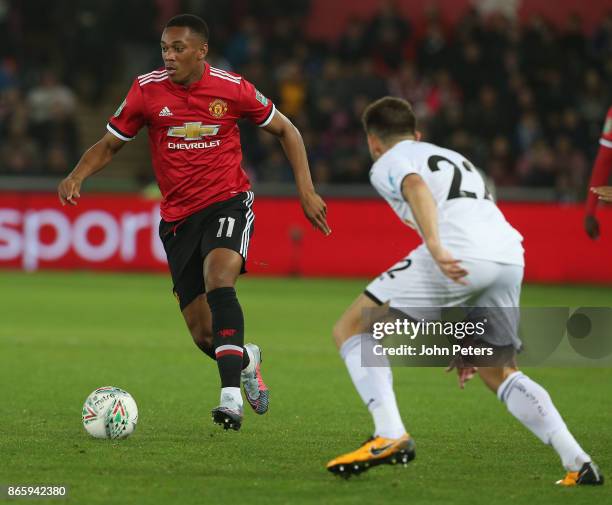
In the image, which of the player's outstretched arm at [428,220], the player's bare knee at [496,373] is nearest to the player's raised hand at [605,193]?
the player's bare knee at [496,373]

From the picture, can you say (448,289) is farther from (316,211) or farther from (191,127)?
(191,127)

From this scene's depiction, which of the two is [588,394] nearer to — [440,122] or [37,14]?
[440,122]

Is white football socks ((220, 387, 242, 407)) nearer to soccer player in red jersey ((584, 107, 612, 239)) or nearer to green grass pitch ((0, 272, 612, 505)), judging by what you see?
green grass pitch ((0, 272, 612, 505))

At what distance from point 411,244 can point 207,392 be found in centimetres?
929

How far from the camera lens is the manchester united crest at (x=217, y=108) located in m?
7.47

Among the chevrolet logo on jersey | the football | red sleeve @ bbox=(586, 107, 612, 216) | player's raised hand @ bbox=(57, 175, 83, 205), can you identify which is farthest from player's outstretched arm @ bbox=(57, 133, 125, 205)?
red sleeve @ bbox=(586, 107, 612, 216)

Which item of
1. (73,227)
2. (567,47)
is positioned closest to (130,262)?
(73,227)

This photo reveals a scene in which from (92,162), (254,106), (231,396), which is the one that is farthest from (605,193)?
(92,162)

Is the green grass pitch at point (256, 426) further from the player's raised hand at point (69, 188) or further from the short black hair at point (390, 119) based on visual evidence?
the short black hair at point (390, 119)

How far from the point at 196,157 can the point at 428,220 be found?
2368 mm

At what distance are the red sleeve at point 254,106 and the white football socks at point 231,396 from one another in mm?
1750

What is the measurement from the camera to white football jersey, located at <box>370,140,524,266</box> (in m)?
5.73

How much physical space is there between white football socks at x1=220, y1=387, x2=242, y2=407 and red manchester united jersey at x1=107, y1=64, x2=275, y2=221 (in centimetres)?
126

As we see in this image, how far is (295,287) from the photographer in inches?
687
